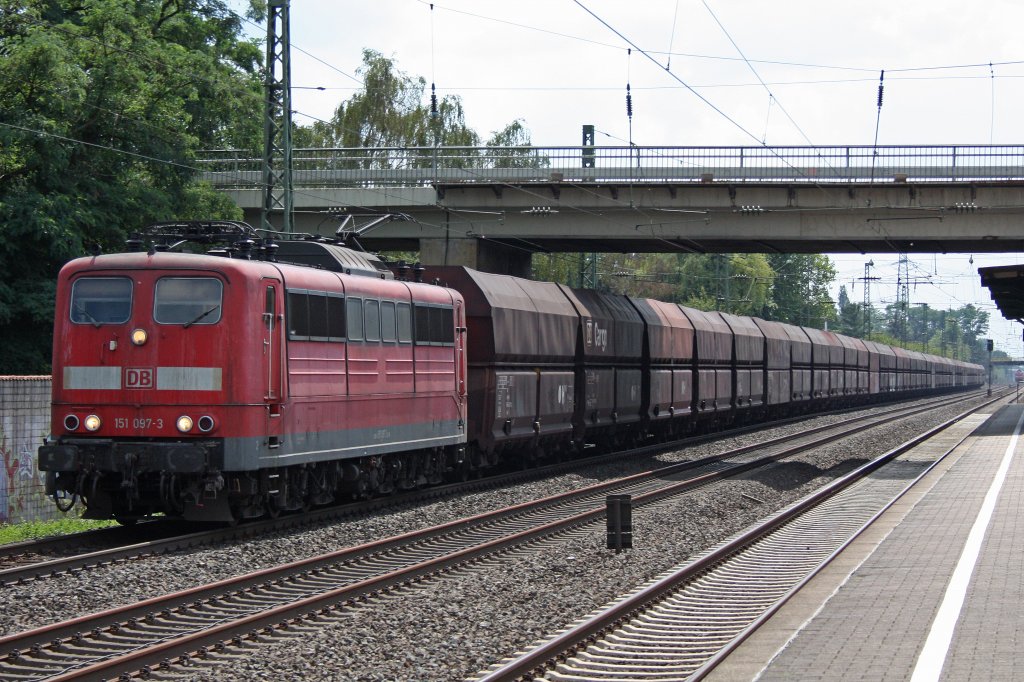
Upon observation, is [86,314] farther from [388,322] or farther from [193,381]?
[388,322]

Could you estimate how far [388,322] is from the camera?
19.0 m

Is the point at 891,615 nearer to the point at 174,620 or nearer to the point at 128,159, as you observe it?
the point at 174,620

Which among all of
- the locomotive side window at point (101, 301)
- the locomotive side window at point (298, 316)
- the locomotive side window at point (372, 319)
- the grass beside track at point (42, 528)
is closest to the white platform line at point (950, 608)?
the locomotive side window at point (298, 316)

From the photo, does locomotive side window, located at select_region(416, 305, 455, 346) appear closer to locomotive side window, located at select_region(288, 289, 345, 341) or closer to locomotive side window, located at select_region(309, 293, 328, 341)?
locomotive side window, located at select_region(288, 289, 345, 341)

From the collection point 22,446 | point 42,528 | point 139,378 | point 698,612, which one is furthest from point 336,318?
point 698,612

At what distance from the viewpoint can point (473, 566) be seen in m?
14.3

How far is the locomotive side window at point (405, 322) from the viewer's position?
19.4m

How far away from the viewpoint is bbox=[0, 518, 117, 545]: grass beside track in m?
16.9

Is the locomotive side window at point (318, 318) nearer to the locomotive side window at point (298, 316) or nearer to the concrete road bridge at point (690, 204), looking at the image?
the locomotive side window at point (298, 316)

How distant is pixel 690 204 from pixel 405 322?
1863cm

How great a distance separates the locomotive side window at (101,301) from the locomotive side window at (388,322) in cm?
425

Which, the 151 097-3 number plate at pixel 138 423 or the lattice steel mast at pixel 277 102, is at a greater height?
the lattice steel mast at pixel 277 102

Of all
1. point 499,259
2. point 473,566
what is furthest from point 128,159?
point 473,566

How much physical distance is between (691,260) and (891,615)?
99452mm
